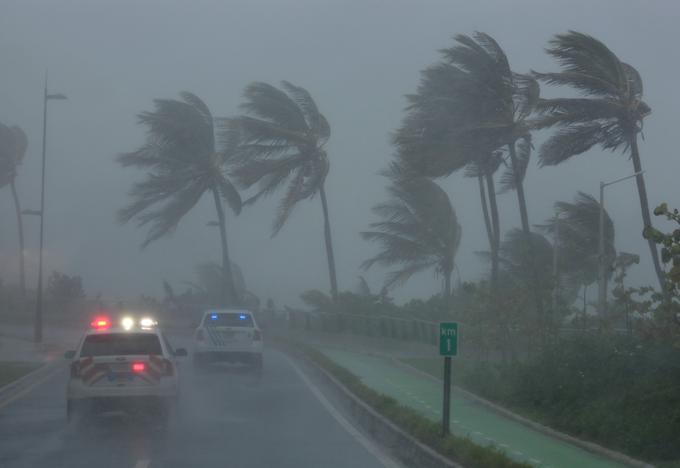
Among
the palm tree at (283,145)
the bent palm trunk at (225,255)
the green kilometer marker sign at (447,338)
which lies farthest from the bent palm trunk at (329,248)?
the green kilometer marker sign at (447,338)

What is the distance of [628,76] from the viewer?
1048 inches

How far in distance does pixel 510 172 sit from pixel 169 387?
17.9 metres

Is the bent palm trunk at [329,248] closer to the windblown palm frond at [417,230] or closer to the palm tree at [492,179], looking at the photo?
the windblown palm frond at [417,230]

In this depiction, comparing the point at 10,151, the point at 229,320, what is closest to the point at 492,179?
the point at 229,320

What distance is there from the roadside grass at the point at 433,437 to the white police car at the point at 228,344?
5.51 meters

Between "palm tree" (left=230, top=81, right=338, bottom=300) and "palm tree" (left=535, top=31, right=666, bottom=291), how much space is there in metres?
17.7

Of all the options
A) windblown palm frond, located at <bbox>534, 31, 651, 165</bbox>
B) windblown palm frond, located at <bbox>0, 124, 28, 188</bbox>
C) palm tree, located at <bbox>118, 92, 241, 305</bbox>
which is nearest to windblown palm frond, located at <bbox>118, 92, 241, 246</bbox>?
palm tree, located at <bbox>118, 92, 241, 305</bbox>

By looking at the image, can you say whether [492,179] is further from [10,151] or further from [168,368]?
[10,151]

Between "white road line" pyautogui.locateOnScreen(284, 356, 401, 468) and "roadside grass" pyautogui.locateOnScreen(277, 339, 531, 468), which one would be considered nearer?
"roadside grass" pyautogui.locateOnScreen(277, 339, 531, 468)

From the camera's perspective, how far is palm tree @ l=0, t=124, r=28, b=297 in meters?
57.5

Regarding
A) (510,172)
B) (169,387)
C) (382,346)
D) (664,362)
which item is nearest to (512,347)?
(664,362)

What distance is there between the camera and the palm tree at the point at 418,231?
4331cm

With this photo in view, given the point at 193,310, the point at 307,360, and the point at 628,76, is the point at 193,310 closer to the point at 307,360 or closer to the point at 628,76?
the point at 307,360

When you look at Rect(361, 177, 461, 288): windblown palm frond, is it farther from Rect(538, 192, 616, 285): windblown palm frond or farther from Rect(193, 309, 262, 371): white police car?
Rect(193, 309, 262, 371): white police car
